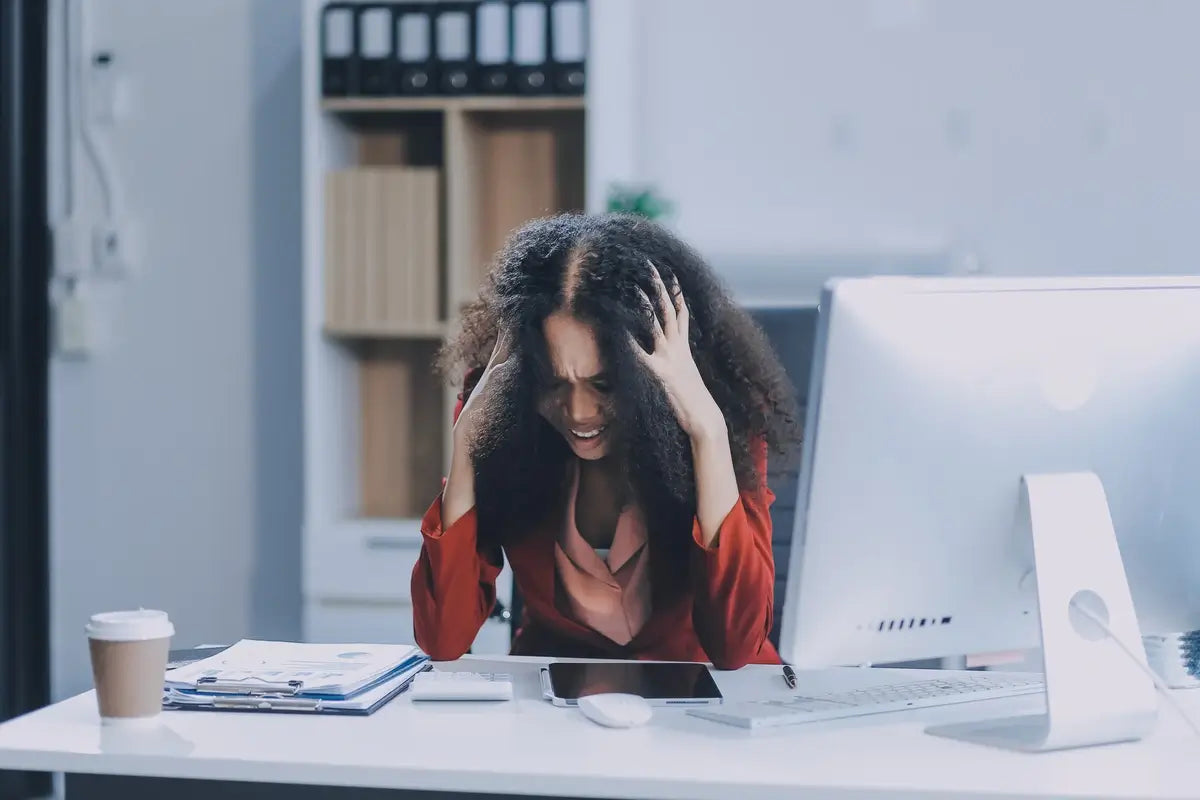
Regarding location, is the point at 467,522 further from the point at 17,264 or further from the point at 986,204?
the point at 17,264

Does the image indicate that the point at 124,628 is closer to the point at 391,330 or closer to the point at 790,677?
the point at 790,677

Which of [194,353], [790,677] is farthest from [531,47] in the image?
[790,677]

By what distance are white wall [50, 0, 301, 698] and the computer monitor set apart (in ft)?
7.44

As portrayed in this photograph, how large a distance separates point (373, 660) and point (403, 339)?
5.75ft

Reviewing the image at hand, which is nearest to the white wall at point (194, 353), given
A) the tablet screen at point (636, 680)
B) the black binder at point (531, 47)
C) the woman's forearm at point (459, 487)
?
the black binder at point (531, 47)

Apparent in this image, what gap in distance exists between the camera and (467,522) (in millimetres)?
1585

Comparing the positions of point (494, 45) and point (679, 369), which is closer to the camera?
point (679, 369)

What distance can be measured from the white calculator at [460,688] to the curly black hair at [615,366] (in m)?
0.36

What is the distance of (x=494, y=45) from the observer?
2.77 m

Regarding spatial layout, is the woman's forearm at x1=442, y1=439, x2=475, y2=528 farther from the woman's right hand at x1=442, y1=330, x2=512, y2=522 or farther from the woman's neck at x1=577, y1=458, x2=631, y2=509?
the woman's neck at x1=577, y1=458, x2=631, y2=509

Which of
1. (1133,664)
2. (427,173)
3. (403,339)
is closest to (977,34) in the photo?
(427,173)

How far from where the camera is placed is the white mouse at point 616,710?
3.74 ft

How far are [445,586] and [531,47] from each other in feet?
5.01

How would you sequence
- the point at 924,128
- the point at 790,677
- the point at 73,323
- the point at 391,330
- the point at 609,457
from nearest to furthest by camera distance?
the point at 790,677 < the point at 609,457 < the point at 391,330 < the point at 924,128 < the point at 73,323
